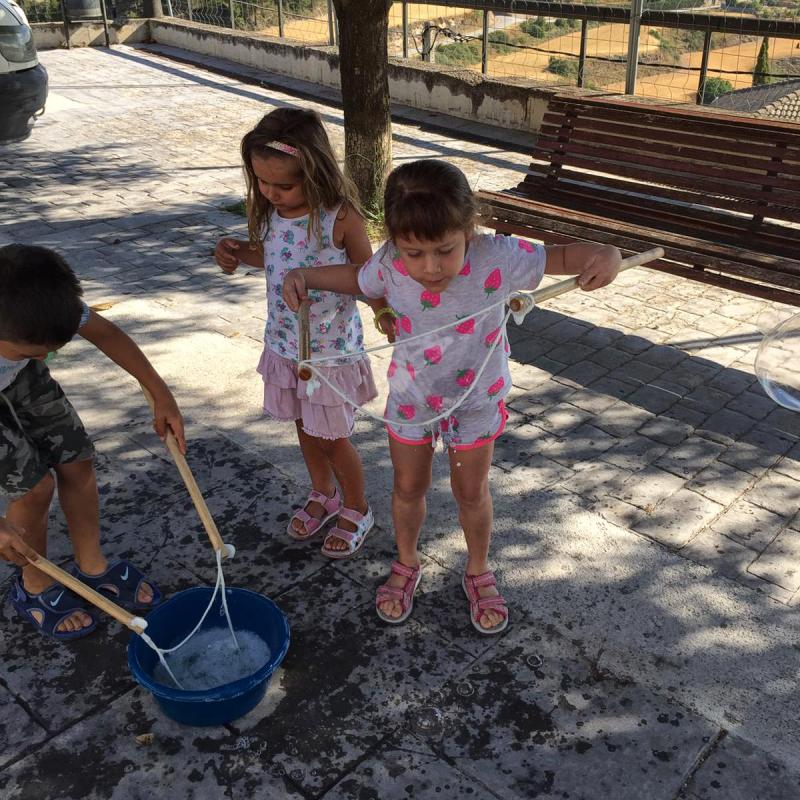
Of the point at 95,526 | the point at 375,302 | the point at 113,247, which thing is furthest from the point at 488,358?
the point at 113,247

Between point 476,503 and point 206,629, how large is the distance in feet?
3.20

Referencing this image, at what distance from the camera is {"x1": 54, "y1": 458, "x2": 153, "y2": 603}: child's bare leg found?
2797 millimetres

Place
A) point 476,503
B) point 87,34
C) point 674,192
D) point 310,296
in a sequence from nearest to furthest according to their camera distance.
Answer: point 476,503, point 310,296, point 674,192, point 87,34

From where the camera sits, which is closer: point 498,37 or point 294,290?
point 294,290

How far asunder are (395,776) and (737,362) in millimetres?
3213

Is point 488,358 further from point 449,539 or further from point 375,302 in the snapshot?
point 449,539

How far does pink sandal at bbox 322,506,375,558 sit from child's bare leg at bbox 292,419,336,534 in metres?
0.12

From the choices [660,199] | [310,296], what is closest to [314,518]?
[310,296]

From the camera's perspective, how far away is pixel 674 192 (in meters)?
5.55

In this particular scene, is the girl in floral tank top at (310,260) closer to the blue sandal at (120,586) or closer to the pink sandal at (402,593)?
the pink sandal at (402,593)

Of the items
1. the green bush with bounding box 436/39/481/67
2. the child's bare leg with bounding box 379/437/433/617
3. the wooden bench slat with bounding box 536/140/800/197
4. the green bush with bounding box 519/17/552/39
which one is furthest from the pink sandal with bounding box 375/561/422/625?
the green bush with bounding box 436/39/481/67

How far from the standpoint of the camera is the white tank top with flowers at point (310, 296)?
111 inches

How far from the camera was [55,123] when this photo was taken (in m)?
10.2

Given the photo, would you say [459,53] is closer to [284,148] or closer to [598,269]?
[284,148]
